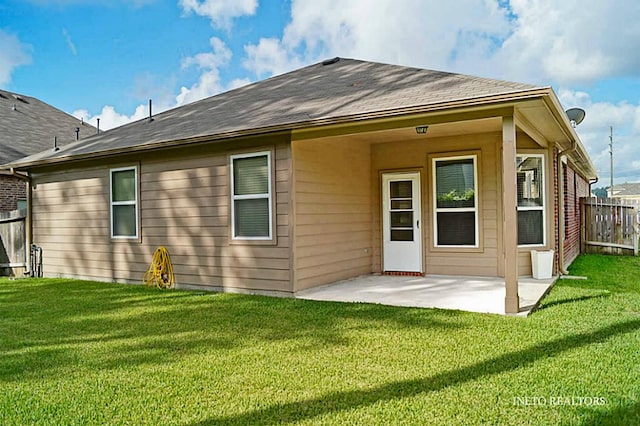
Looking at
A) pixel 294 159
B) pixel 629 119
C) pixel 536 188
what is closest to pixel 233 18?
pixel 294 159

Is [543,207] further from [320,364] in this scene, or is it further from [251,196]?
[320,364]

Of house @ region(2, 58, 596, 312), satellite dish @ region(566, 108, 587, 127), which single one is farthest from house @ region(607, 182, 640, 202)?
house @ region(2, 58, 596, 312)

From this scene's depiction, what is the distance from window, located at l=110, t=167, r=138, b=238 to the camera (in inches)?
335

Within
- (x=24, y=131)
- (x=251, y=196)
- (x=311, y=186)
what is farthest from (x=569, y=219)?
(x=24, y=131)

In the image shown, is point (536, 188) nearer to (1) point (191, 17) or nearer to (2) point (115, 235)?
(2) point (115, 235)

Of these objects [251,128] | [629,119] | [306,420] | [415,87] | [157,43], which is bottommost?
[306,420]

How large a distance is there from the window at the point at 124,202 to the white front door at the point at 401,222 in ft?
14.8

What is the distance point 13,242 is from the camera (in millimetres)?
10430

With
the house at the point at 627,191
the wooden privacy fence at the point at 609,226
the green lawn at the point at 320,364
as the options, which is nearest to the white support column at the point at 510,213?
the green lawn at the point at 320,364

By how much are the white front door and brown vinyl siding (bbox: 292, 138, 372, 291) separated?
13.2 inches

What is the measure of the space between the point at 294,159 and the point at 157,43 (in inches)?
442

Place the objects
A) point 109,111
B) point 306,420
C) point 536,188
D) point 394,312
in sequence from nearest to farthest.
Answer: point 306,420 → point 394,312 → point 536,188 → point 109,111

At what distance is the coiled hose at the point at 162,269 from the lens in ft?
26.0

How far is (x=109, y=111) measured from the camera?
3222 centimetres
